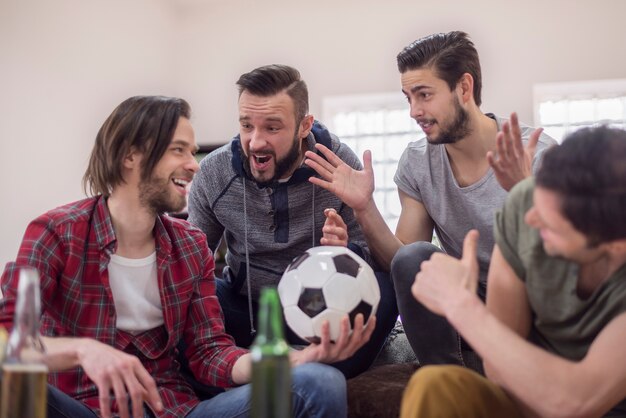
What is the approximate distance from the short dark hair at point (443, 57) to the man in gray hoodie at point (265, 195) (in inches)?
15.8

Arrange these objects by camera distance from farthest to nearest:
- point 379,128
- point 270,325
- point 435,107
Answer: point 379,128
point 435,107
point 270,325

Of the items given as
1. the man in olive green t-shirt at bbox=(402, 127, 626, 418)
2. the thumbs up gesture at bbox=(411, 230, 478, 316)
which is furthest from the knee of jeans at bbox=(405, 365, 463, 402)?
the thumbs up gesture at bbox=(411, 230, 478, 316)

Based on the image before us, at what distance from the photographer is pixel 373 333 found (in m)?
2.19

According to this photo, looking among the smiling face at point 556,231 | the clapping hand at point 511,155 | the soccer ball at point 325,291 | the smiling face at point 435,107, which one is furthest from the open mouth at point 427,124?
the smiling face at point 556,231

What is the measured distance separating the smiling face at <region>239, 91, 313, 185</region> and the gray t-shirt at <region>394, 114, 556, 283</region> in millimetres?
403

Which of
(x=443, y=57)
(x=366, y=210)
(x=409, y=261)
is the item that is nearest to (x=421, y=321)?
(x=409, y=261)

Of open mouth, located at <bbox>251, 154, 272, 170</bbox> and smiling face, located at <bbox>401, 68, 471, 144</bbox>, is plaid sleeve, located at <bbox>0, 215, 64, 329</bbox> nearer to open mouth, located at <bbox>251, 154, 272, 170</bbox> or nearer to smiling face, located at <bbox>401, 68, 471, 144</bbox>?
open mouth, located at <bbox>251, 154, 272, 170</bbox>

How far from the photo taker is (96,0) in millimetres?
5441

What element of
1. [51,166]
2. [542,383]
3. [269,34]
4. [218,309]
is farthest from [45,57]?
[542,383]

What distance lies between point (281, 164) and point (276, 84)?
272 millimetres

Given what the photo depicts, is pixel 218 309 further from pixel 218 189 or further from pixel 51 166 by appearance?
pixel 51 166

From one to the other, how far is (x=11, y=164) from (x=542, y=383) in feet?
13.1

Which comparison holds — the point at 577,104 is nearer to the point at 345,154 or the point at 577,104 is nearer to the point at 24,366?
the point at 345,154

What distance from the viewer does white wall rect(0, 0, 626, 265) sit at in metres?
4.66
